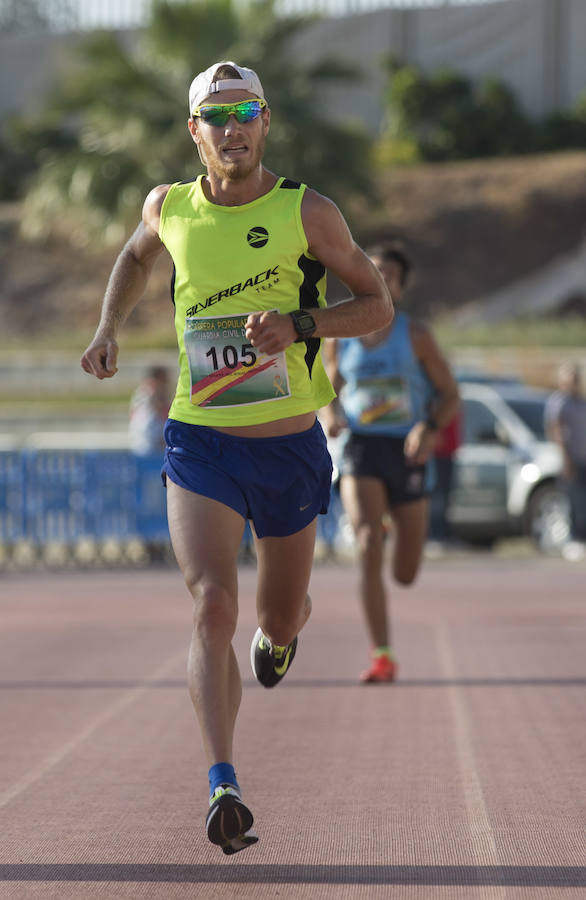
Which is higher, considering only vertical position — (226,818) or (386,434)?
(386,434)

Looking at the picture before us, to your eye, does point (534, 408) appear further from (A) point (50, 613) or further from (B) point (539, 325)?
(B) point (539, 325)

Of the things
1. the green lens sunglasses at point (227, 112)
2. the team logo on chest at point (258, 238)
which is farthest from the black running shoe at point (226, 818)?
the green lens sunglasses at point (227, 112)

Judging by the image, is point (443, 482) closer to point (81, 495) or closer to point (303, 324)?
point (81, 495)

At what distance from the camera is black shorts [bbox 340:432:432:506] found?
853 cm

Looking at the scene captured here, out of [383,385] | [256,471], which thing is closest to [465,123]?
[383,385]

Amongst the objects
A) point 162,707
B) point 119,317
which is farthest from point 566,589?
point 119,317

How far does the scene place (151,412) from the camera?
16.8 metres

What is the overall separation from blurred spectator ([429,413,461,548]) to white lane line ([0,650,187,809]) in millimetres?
6431

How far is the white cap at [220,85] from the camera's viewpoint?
508 cm

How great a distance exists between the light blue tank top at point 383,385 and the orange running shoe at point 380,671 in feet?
3.97

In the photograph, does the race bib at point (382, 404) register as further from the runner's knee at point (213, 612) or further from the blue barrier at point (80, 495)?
the blue barrier at point (80, 495)

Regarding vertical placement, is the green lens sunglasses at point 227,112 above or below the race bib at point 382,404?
above

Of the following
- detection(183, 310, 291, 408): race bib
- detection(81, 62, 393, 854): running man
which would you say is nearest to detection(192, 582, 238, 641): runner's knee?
detection(81, 62, 393, 854): running man

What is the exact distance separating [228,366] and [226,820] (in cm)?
143
